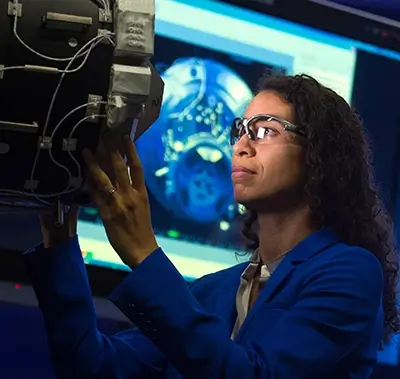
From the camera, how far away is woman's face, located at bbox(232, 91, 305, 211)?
4.56ft

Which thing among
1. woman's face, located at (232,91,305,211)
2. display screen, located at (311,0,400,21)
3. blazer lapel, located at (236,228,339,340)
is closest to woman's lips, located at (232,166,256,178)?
woman's face, located at (232,91,305,211)

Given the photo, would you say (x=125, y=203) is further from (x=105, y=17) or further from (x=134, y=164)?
(x=105, y=17)

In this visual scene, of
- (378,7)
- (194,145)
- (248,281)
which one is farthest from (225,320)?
(378,7)

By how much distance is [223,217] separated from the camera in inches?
85.5

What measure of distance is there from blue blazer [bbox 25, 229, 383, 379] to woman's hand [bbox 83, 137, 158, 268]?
27mm

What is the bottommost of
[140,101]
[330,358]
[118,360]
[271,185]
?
[118,360]

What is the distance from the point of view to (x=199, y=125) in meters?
2.17

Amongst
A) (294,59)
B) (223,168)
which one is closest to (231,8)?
(294,59)

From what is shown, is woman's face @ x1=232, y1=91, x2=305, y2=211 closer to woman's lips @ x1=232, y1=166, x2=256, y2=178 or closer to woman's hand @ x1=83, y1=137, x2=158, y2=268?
Result: woman's lips @ x1=232, y1=166, x2=256, y2=178

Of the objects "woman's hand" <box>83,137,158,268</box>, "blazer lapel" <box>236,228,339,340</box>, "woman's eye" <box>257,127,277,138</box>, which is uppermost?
"woman's eye" <box>257,127,277,138</box>

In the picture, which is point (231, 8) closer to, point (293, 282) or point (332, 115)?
point (332, 115)

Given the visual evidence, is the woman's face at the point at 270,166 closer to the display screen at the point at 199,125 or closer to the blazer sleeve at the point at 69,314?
the blazer sleeve at the point at 69,314

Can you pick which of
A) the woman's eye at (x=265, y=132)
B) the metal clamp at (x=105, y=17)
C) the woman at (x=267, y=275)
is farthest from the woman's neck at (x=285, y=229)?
the metal clamp at (x=105, y=17)

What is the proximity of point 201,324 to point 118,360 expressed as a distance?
0.30 meters
